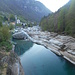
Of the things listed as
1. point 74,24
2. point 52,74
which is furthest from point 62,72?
point 74,24

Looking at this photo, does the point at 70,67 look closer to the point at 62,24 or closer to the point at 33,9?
the point at 62,24

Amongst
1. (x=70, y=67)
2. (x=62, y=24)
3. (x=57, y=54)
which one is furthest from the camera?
(x=62, y=24)

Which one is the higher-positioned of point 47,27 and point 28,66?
point 47,27

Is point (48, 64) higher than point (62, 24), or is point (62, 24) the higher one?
point (62, 24)

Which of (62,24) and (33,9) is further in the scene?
(33,9)

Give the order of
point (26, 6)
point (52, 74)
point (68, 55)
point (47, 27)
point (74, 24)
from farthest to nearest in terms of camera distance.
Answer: point (26, 6)
point (47, 27)
point (74, 24)
point (68, 55)
point (52, 74)

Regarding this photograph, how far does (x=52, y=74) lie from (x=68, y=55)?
25.1ft

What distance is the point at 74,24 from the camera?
1241 inches

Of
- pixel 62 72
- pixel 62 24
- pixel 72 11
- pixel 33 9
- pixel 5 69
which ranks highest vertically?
pixel 33 9

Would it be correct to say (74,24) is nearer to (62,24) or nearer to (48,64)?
(62,24)

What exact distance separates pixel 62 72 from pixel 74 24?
18344 mm

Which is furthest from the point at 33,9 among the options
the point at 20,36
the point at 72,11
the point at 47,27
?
the point at 72,11

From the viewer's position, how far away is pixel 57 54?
25.5 meters

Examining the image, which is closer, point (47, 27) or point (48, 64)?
point (48, 64)
